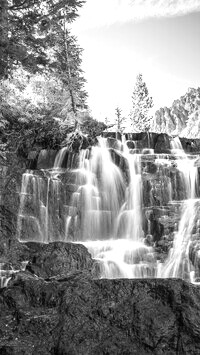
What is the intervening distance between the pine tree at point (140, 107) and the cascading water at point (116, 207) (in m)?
37.9

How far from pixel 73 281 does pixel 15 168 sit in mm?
11084

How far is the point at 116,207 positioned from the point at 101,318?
435 inches

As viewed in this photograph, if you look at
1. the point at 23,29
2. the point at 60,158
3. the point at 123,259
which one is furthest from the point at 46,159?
the point at 123,259

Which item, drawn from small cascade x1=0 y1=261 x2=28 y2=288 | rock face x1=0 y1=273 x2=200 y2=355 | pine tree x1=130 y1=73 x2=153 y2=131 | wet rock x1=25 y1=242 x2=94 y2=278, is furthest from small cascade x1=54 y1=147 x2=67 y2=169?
pine tree x1=130 y1=73 x2=153 y2=131

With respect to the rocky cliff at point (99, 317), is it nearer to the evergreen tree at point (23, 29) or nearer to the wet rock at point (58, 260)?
the wet rock at point (58, 260)

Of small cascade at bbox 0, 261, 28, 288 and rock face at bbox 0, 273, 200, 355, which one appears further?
small cascade at bbox 0, 261, 28, 288

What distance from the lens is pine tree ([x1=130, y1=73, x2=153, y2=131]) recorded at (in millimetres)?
55812

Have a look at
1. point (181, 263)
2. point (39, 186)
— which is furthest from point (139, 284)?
point (39, 186)

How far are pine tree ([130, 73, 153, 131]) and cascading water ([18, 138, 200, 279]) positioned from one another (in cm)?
3794

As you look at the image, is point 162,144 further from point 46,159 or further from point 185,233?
point 185,233

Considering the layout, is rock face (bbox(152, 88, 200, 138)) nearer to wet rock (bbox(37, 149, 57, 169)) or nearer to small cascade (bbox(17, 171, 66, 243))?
wet rock (bbox(37, 149, 57, 169))

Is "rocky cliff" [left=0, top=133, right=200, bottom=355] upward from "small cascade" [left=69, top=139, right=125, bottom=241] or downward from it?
downward

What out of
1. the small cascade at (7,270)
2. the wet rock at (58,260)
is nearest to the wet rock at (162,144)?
the wet rock at (58,260)

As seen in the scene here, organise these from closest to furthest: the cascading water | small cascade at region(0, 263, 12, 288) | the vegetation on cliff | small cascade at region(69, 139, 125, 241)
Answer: small cascade at region(0, 263, 12, 288)
the vegetation on cliff
the cascading water
small cascade at region(69, 139, 125, 241)
